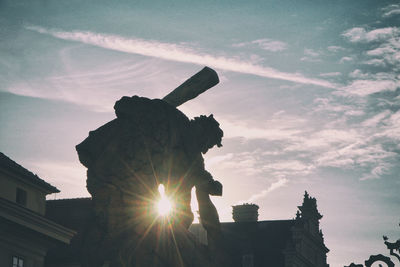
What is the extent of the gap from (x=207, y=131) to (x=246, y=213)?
169 feet

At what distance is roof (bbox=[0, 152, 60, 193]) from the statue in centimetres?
2627

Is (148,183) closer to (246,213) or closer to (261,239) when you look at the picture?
(261,239)

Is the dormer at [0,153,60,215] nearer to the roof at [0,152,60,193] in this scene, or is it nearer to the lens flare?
the roof at [0,152,60,193]

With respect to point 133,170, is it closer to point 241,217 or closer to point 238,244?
point 238,244

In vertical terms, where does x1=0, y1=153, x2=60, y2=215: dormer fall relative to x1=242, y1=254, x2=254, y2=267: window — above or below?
above

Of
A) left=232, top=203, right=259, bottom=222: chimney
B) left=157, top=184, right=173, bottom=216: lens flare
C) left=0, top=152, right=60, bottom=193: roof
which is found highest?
left=232, top=203, right=259, bottom=222: chimney

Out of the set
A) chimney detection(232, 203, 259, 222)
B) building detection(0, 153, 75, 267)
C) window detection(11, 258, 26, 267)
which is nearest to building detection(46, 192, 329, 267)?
chimney detection(232, 203, 259, 222)

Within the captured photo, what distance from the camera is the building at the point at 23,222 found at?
30234 millimetres

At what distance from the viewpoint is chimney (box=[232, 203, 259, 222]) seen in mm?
58312

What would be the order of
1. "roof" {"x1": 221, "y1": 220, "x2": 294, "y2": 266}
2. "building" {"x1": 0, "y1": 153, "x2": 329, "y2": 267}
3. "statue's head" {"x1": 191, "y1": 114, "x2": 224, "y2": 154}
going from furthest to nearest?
"roof" {"x1": 221, "y1": 220, "x2": 294, "y2": 266}, "building" {"x1": 0, "y1": 153, "x2": 329, "y2": 267}, "statue's head" {"x1": 191, "y1": 114, "x2": 224, "y2": 154}

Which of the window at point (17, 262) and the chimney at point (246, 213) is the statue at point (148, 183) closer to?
the window at point (17, 262)

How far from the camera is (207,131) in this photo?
7.59 meters

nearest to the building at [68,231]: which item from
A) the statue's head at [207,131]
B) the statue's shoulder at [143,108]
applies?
the statue's shoulder at [143,108]

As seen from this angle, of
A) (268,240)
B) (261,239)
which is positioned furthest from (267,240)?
(261,239)
